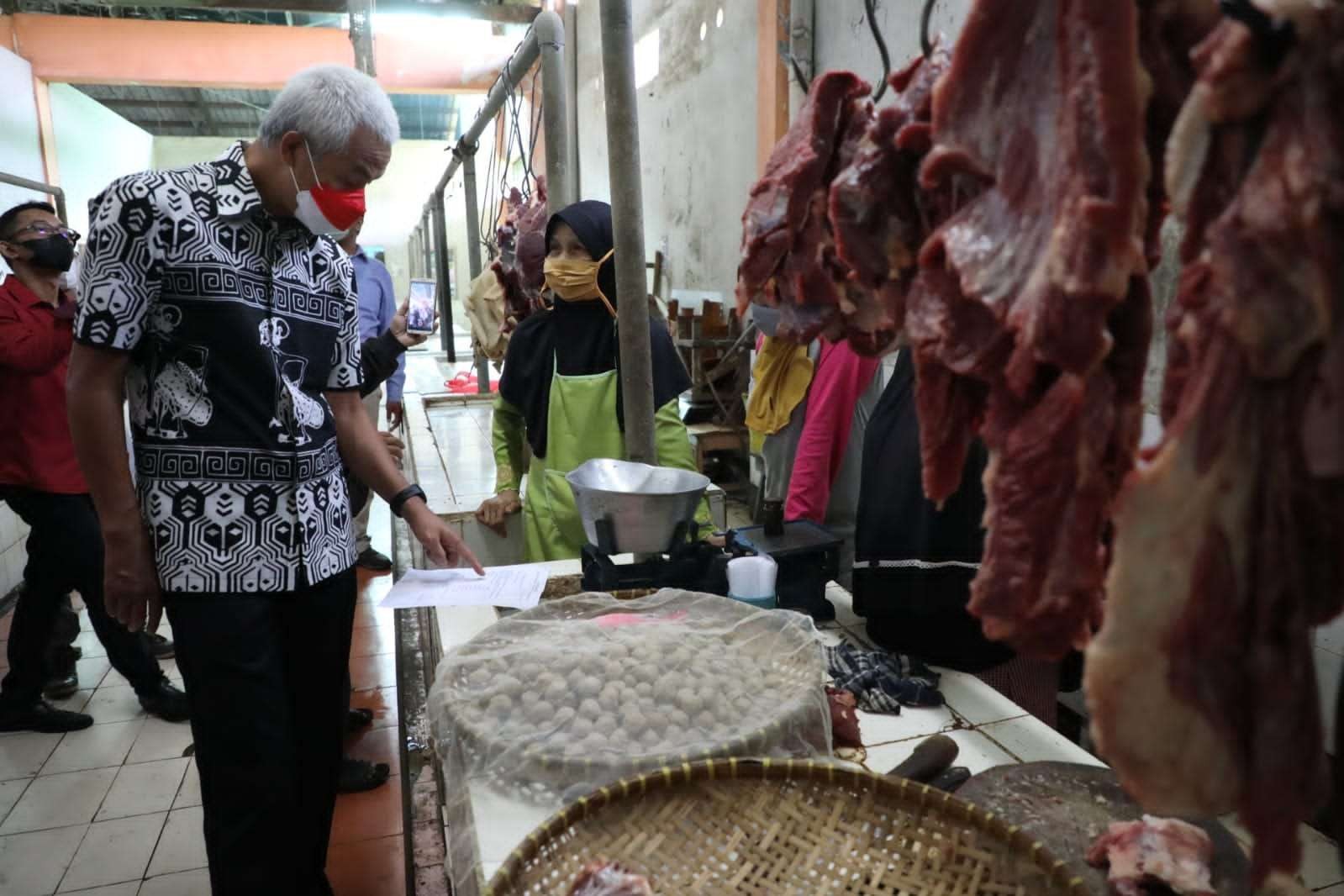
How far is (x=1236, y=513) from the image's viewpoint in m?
0.58

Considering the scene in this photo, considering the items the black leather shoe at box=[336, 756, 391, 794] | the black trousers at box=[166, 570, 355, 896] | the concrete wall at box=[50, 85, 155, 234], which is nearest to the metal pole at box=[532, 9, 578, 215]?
the black trousers at box=[166, 570, 355, 896]

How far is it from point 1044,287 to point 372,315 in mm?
4739

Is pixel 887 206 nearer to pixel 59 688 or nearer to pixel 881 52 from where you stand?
pixel 881 52

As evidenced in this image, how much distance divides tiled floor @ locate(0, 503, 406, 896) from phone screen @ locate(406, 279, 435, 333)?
174 centimetres

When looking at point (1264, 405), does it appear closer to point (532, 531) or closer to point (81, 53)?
point (532, 531)

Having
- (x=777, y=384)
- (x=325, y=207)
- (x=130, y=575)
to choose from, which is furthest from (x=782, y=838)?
(x=777, y=384)

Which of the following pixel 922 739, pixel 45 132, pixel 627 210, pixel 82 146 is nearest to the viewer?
pixel 922 739

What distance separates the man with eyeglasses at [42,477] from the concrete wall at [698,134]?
3341mm

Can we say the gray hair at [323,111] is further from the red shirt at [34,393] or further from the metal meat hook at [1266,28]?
the red shirt at [34,393]

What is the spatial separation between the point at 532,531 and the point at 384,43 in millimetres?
9354

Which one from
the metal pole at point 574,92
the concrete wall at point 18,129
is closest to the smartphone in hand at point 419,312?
the concrete wall at point 18,129

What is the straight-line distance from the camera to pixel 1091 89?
2.17 feet

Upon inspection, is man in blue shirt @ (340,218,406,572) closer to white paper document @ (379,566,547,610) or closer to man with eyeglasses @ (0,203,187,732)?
man with eyeglasses @ (0,203,187,732)

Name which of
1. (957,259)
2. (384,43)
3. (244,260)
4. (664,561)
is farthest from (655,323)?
(384,43)
